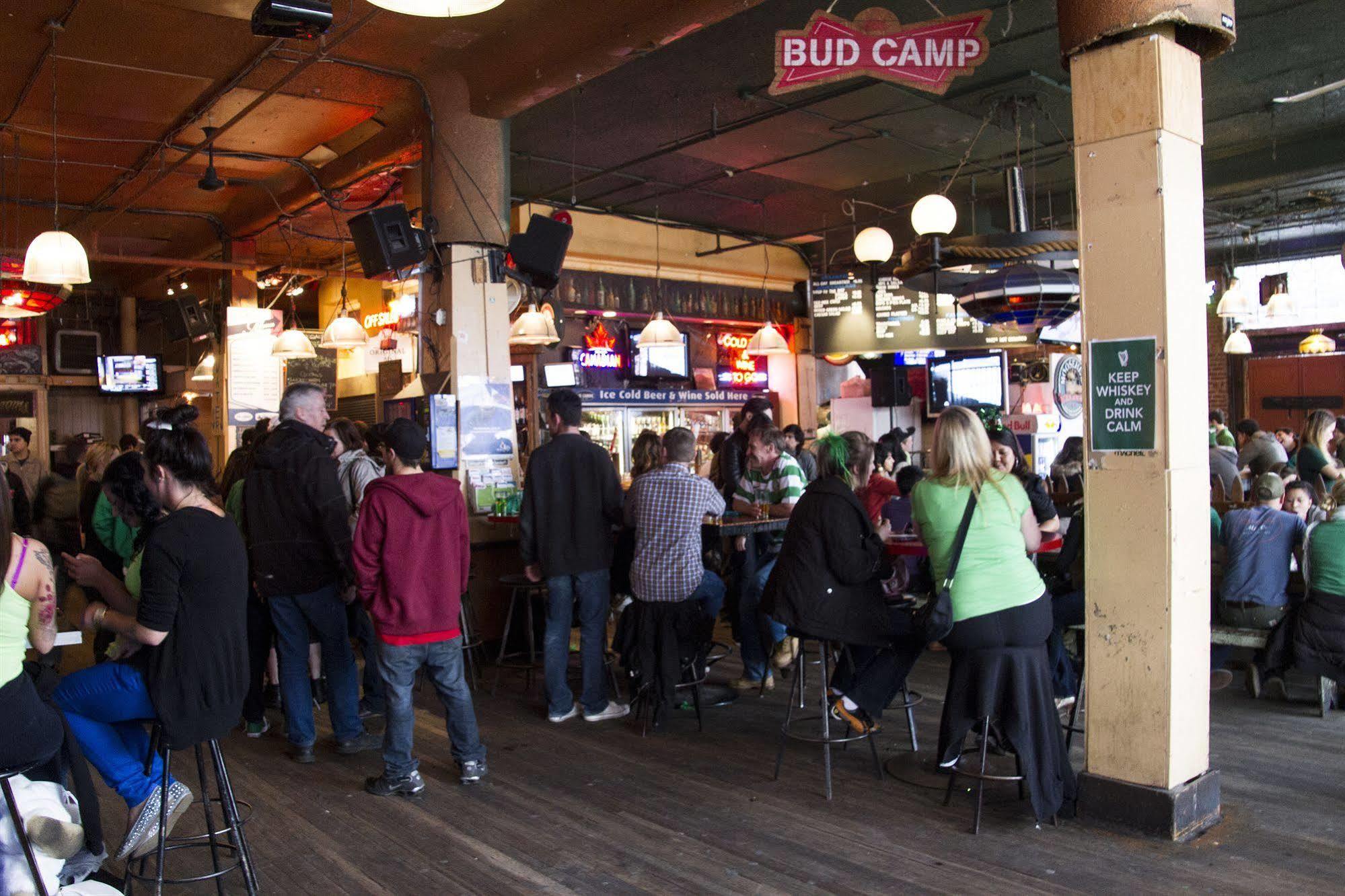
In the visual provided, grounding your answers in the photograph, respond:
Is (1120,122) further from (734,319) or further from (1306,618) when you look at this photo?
(734,319)

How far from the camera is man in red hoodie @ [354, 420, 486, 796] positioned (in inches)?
168

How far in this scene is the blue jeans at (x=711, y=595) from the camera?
17.4 feet

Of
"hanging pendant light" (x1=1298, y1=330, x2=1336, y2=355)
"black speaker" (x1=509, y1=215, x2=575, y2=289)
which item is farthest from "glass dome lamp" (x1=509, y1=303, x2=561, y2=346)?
"hanging pendant light" (x1=1298, y1=330, x2=1336, y2=355)

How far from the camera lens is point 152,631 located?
323 cm

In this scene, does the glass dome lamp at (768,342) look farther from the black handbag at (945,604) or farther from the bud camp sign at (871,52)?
the black handbag at (945,604)

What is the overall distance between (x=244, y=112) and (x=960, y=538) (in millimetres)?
6776

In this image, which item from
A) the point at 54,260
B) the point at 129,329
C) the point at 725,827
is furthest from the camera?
the point at 129,329

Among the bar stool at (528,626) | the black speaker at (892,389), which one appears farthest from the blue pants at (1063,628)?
the black speaker at (892,389)

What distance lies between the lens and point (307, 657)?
4914 millimetres

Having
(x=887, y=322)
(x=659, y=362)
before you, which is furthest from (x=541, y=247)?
(x=887, y=322)

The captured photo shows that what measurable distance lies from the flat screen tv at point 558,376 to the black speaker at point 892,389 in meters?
3.86

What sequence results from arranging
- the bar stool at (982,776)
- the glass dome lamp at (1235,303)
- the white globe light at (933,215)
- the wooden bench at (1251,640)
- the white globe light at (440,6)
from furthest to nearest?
the glass dome lamp at (1235,303), the white globe light at (933,215), the wooden bench at (1251,640), the bar stool at (982,776), the white globe light at (440,6)

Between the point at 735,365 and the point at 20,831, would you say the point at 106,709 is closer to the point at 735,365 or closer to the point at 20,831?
the point at 20,831

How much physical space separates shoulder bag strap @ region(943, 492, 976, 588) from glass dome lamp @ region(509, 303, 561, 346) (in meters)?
5.46
